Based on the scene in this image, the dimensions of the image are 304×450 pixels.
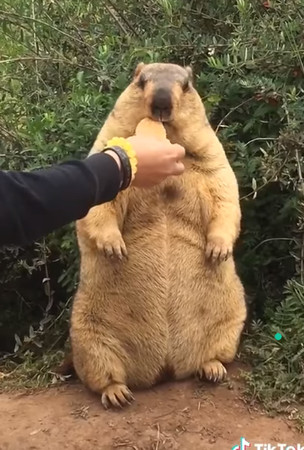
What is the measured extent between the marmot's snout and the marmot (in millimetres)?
31

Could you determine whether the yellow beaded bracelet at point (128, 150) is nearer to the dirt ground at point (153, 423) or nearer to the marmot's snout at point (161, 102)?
the marmot's snout at point (161, 102)

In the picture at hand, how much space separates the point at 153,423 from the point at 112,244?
91 cm

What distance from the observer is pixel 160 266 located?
4246mm

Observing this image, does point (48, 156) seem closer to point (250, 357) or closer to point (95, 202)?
point (250, 357)

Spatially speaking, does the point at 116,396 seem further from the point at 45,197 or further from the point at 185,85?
the point at 45,197

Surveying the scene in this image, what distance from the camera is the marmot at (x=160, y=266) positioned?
4.24 m

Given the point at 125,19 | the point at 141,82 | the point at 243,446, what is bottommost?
the point at 243,446

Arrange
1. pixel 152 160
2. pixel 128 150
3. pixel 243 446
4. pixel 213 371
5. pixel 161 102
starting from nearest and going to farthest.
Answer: pixel 128 150
pixel 152 160
pixel 243 446
pixel 161 102
pixel 213 371

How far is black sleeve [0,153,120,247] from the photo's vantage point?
2.50 m

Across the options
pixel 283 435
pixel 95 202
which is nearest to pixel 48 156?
pixel 283 435

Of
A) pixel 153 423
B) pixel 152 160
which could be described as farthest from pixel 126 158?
pixel 153 423

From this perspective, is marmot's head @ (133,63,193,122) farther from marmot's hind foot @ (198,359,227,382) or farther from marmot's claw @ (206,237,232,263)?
marmot's hind foot @ (198,359,227,382)

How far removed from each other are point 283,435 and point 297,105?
199cm

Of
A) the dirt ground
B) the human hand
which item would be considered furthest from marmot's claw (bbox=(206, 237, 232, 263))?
the human hand
